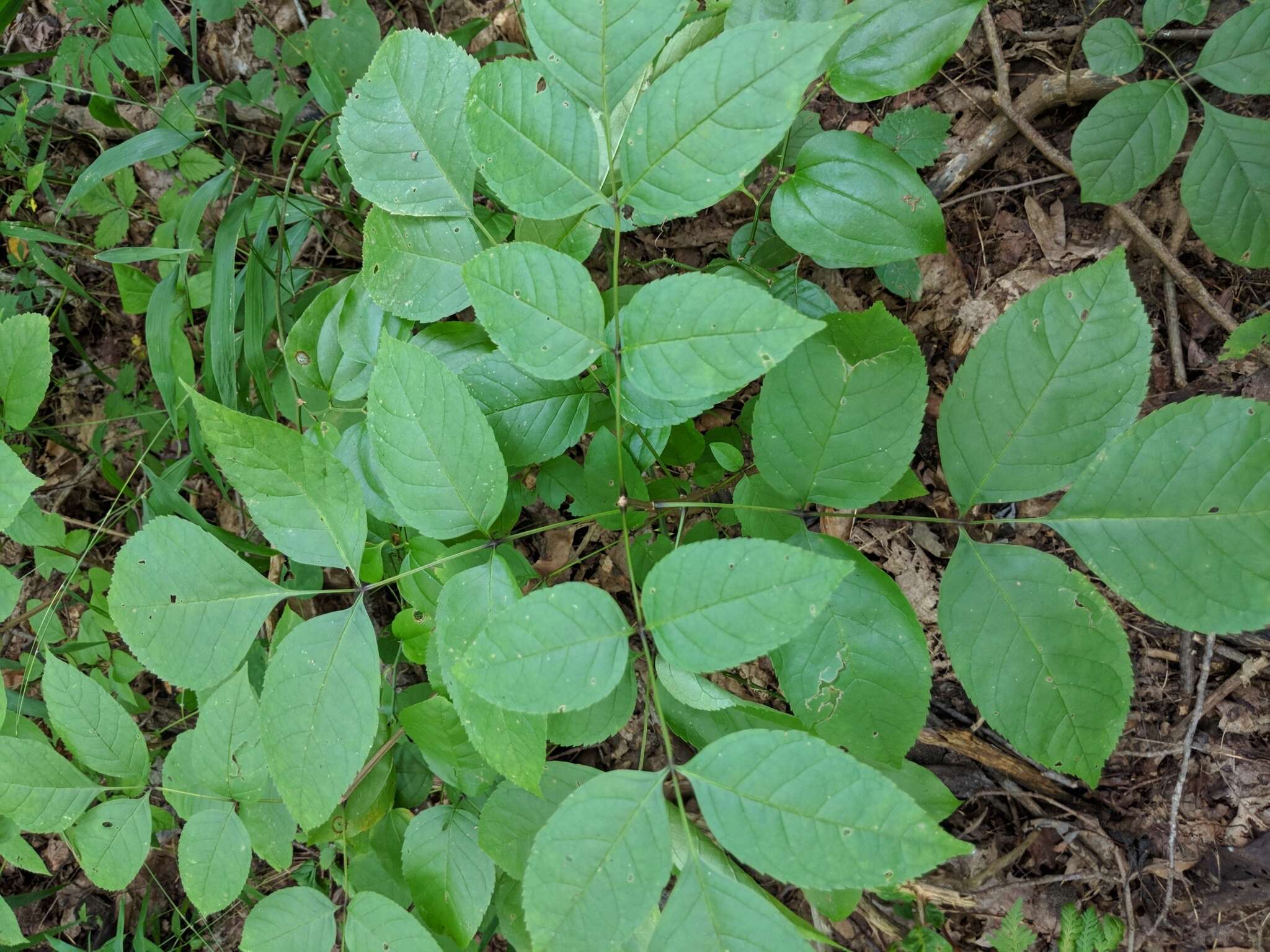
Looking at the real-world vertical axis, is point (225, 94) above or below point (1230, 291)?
above

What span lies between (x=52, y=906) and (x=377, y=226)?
3.12 meters

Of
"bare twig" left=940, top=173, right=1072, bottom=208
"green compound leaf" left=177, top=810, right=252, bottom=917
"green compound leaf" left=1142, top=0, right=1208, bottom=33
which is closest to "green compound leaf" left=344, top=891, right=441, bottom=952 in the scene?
"green compound leaf" left=177, top=810, right=252, bottom=917

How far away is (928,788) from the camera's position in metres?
1.61

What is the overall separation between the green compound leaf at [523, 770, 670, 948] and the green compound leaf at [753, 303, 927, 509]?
1.82 ft

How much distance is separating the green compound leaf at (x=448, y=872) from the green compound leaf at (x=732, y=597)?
0.87 metres

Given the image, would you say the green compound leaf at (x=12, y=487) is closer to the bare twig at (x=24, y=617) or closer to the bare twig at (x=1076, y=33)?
the bare twig at (x=24, y=617)

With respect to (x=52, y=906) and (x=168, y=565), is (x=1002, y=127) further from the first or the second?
(x=52, y=906)

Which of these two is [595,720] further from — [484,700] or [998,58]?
[998,58]

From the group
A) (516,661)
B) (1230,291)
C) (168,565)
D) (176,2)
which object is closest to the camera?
(516,661)

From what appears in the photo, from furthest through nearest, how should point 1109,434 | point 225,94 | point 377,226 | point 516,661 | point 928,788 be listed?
point 225,94, point 928,788, point 377,226, point 1109,434, point 516,661

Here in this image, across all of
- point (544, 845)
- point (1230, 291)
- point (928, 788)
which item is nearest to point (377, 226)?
point (544, 845)

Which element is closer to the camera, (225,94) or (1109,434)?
(1109,434)

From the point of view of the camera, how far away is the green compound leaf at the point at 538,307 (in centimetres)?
111

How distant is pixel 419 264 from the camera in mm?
1466
